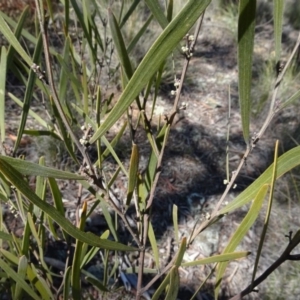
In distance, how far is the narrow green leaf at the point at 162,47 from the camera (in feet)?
1.38

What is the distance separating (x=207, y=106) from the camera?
100 inches

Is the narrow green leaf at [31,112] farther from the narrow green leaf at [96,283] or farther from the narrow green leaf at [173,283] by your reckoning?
the narrow green leaf at [173,283]

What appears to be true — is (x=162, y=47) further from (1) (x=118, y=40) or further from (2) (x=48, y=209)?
(2) (x=48, y=209)

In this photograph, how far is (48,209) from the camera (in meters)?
0.54

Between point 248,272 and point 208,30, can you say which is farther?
point 208,30

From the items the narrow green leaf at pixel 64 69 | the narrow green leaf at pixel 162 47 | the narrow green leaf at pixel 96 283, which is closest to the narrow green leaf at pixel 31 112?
the narrow green leaf at pixel 64 69

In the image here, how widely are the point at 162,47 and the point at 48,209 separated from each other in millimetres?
234

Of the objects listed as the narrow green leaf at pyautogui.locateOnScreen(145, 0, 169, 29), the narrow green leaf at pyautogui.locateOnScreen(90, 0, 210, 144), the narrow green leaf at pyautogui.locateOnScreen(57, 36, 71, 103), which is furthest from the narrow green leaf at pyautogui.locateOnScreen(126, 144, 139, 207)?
the narrow green leaf at pyautogui.locateOnScreen(57, 36, 71, 103)

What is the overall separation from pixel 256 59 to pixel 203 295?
1.86 m

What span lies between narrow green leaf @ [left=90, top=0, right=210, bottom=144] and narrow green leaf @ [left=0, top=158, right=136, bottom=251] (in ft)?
0.40

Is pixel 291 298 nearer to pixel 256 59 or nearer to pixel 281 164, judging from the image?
pixel 281 164

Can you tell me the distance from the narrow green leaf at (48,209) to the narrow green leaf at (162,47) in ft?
0.40

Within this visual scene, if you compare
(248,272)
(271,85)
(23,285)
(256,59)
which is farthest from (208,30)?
(23,285)

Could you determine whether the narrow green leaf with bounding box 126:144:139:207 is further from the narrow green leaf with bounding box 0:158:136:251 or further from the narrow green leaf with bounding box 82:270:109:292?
the narrow green leaf with bounding box 82:270:109:292
